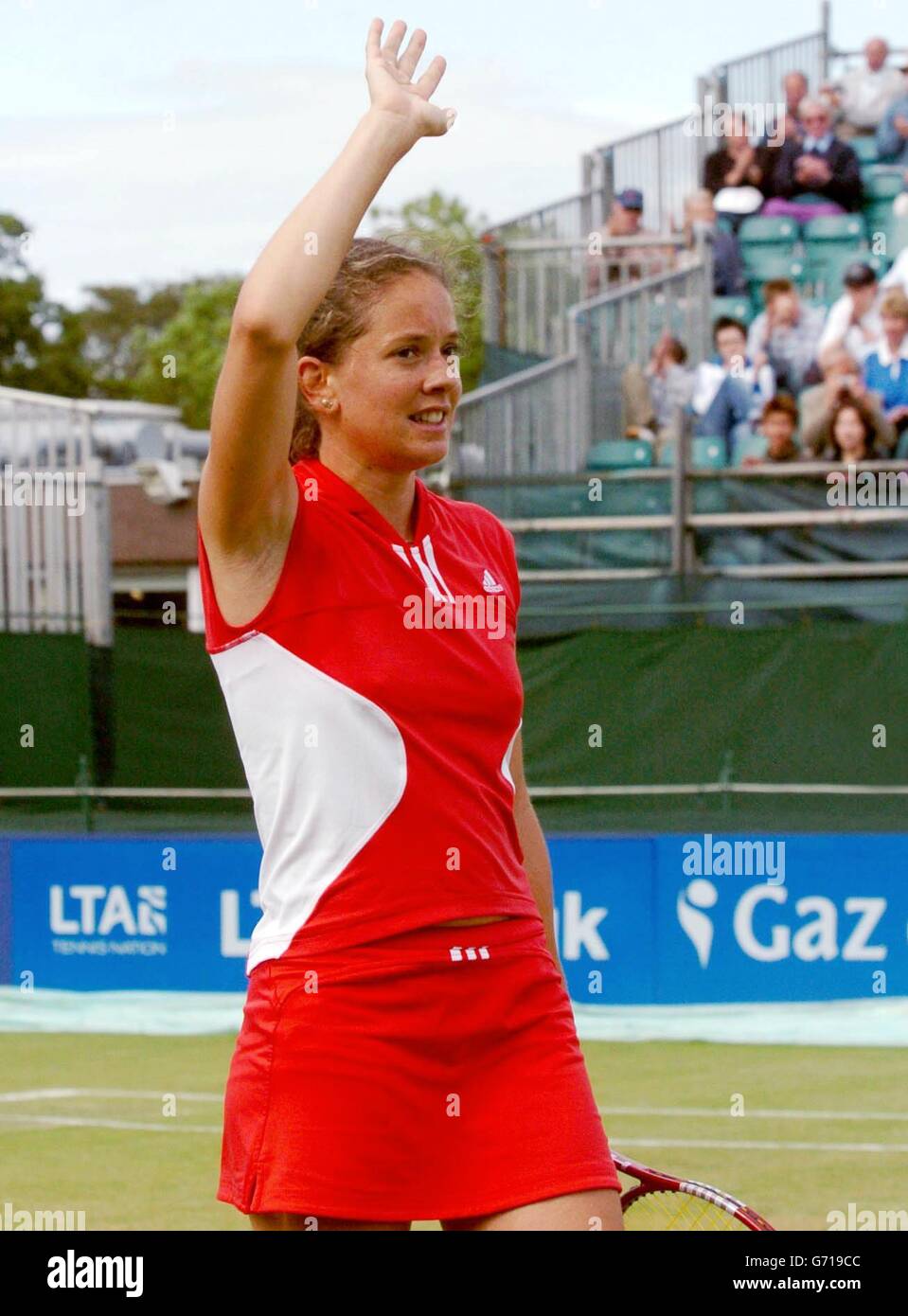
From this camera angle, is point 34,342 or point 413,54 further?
point 34,342

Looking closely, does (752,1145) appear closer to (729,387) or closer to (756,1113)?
(756,1113)

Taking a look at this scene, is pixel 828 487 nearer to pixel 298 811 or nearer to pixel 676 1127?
pixel 676 1127

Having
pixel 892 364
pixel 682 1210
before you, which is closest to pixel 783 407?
pixel 892 364

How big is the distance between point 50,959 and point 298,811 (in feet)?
27.3

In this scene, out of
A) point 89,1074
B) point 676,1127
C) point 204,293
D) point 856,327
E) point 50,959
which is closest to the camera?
point 676,1127

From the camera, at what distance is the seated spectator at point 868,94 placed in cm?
1753

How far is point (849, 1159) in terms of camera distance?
7309mm

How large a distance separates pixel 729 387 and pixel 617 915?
15.6 feet

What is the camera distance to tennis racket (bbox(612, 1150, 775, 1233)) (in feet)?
11.4

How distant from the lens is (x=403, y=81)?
2855 mm

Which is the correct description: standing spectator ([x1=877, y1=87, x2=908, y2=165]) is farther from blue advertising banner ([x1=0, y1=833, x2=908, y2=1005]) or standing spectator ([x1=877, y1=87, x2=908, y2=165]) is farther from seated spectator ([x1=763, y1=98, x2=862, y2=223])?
blue advertising banner ([x1=0, y1=833, x2=908, y2=1005])

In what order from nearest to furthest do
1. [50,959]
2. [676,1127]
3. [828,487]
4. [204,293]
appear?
1. [676,1127]
2. [50,959]
3. [828,487]
4. [204,293]

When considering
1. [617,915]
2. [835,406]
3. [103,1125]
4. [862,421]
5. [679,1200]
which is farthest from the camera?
[835,406]
